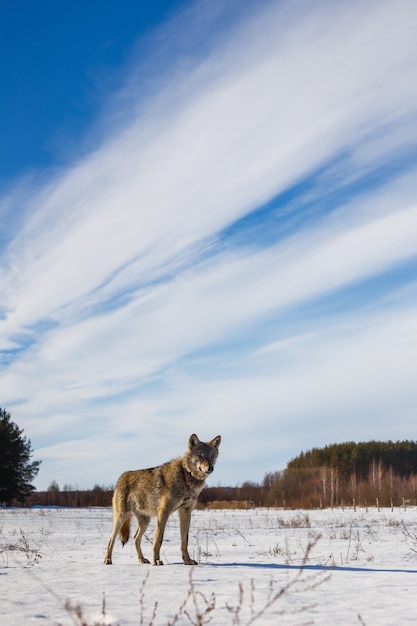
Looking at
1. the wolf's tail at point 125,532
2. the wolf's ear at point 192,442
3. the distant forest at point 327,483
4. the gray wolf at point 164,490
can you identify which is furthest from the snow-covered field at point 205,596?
the distant forest at point 327,483

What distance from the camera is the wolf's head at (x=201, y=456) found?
29.4 ft

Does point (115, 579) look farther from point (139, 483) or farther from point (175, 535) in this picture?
point (175, 535)

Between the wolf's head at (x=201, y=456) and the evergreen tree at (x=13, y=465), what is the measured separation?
4506 centimetres

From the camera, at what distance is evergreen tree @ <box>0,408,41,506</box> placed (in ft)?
166

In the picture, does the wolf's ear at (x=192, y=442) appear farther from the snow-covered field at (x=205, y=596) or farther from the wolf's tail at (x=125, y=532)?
the snow-covered field at (x=205, y=596)

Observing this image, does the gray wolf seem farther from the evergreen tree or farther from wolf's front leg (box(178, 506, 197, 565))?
the evergreen tree

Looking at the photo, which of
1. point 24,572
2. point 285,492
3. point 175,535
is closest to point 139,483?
point 24,572

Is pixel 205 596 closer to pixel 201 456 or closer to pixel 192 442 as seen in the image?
pixel 201 456

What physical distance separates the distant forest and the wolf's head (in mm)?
42773

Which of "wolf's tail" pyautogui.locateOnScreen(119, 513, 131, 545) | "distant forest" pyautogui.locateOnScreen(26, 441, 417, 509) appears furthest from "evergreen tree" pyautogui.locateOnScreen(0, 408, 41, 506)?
"wolf's tail" pyautogui.locateOnScreen(119, 513, 131, 545)

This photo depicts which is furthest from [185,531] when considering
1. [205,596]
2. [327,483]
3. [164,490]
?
[327,483]

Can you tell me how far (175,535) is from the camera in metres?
19.1

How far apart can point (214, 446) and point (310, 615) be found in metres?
4.55

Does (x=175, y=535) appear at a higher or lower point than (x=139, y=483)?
lower
